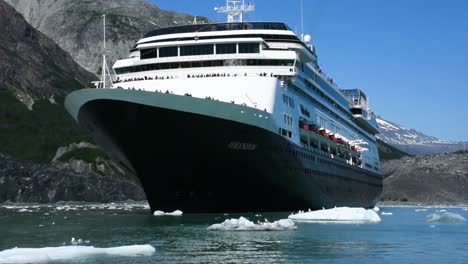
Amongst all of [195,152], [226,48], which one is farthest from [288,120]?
[195,152]

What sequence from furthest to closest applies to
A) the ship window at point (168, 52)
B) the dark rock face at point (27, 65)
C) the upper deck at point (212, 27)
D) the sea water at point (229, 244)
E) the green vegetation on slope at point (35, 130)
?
the dark rock face at point (27, 65), the green vegetation on slope at point (35, 130), the upper deck at point (212, 27), the ship window at point (168, 52), the sea water at point (229, 244)

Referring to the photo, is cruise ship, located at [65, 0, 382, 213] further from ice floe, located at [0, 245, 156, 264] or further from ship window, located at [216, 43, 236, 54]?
ice floe, located at [0, 245, 156, 264]

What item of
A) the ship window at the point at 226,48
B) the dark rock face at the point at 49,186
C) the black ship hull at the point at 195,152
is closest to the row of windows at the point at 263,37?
the ship window at the point at 226,48

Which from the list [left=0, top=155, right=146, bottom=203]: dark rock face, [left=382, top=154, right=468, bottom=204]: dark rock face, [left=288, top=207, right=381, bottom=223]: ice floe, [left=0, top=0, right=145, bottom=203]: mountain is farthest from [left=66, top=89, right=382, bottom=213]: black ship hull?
[left=382, top=154, right=468, bottom=204]: dark rock face

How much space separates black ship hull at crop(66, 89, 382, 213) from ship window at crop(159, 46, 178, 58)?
26.5ft

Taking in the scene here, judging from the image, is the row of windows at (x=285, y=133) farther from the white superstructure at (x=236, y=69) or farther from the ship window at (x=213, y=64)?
the ship window at (x=213, y=64)

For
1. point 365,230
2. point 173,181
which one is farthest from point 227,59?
point 365,230

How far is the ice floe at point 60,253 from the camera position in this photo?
22.0m

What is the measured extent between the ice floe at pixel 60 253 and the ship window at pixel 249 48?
2747cm

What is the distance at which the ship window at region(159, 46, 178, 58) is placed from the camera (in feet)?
166

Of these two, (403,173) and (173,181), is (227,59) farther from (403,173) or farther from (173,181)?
(403,173)

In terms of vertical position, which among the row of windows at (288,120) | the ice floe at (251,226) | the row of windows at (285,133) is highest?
the row of windows at (288,120)

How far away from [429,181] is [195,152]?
111871 mm

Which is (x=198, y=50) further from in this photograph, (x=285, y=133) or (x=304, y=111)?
(x=304, y=111)
